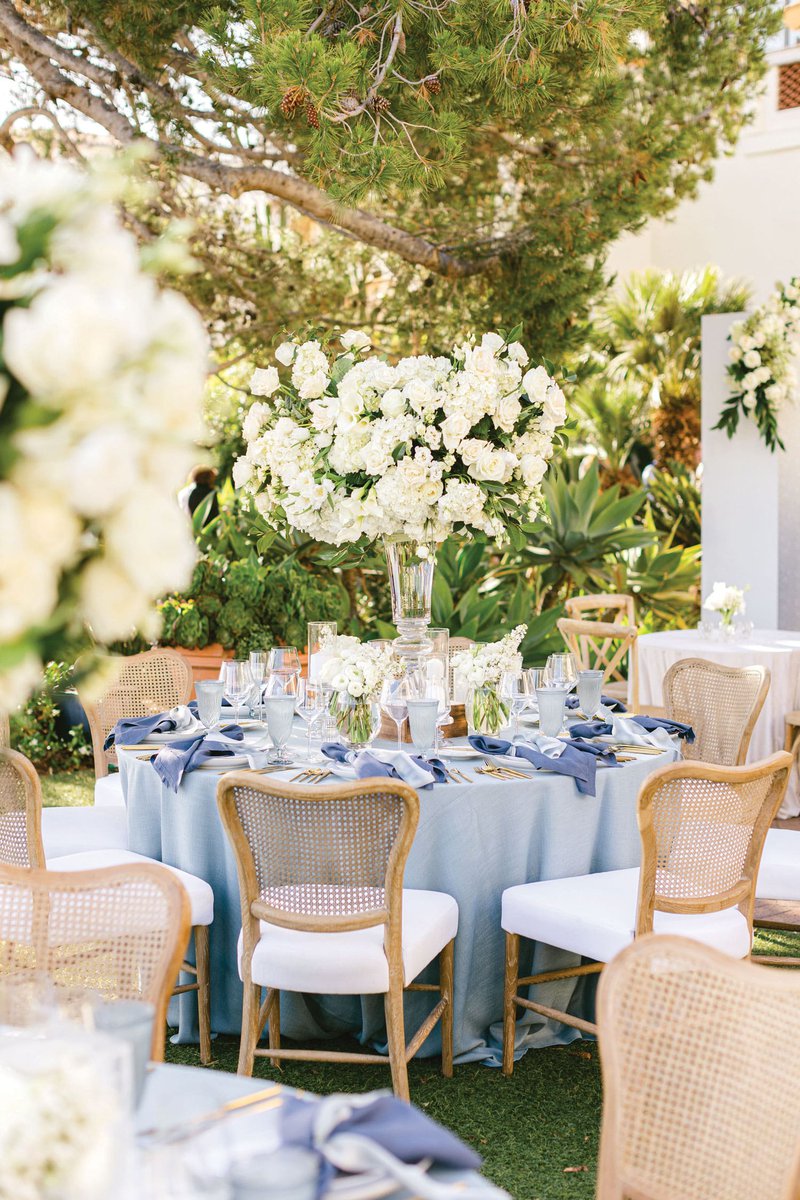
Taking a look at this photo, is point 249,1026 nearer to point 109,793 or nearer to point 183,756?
point 183,756

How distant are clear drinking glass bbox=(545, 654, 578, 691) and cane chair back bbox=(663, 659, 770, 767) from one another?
73 cm

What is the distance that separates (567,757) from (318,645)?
100cm

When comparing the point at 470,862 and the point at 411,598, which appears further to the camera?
the point at 411,598

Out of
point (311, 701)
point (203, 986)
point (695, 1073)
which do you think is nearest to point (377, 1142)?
point (695, 1073)

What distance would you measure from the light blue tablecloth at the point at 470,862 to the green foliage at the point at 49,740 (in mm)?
3754

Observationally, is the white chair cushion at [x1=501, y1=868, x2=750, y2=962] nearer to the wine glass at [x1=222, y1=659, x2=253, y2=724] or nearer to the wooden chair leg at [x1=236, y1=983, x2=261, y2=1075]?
the wooden chair leg at [x1=236, y1=983, x2=261, y2=1075]

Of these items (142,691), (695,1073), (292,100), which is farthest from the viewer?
(142,691)

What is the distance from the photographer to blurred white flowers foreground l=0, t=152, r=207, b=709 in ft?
3.35

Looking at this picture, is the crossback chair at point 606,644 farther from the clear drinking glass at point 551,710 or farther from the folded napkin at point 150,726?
the folded napkin at point 150,726

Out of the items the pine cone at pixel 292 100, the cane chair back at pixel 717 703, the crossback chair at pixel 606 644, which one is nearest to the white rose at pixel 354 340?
the pine cone at pixel 292 100

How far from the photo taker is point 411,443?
11.6ft

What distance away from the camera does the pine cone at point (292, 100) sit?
12.9ft

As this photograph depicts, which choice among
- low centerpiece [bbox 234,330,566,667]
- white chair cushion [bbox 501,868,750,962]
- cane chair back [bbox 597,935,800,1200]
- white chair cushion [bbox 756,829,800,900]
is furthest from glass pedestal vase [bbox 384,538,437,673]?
cane chair back [bbox 597,935,800,1200]

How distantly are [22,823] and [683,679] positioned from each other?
2.39m
